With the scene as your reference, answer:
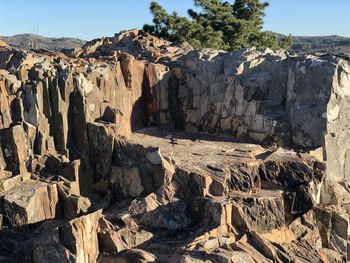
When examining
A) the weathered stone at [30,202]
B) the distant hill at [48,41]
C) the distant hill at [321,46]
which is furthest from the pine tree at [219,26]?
the distant hill at [48,41]

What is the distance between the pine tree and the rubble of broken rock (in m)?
9.53

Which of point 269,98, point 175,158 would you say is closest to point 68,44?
point 269,98

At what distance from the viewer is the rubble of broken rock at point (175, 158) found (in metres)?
12.0

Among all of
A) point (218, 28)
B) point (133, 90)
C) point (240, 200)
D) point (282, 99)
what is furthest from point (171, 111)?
point (218, 28)

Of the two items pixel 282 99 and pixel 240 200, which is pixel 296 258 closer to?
pixel 240 200

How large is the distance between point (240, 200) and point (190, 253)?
2.67 meters

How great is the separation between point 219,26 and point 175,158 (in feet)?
59.4

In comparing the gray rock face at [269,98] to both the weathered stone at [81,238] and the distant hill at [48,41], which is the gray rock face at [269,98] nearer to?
the weathered stone at [81,238]

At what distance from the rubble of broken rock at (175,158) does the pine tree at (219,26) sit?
375 inches

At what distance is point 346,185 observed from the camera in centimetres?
1611

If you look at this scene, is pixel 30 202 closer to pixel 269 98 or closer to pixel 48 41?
pixel 269 98

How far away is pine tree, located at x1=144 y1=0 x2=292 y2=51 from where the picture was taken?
93.7 ft

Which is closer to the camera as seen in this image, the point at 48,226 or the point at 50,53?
the point at 48,226

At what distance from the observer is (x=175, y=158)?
14.7 meters
